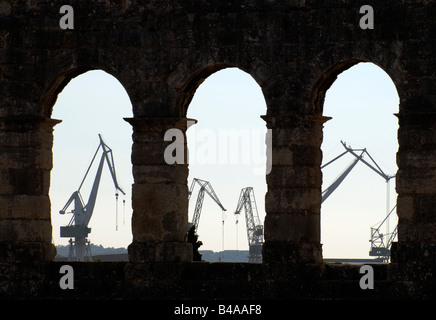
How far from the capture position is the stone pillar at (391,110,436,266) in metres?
25.9

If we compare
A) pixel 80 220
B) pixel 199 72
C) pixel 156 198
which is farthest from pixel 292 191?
pixel 80 220

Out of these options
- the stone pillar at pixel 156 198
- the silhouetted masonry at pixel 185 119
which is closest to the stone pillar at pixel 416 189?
the silhouetted masonry at pixel 185 119

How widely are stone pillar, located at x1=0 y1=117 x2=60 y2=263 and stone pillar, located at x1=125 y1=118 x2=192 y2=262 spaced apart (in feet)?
6.62

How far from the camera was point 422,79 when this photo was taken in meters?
26.1

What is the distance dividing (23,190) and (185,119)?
3636mm

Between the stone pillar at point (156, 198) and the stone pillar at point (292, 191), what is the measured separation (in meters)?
1.82

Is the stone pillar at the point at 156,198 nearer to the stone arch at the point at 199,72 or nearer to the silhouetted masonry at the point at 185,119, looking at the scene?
the silhouetted masonry at the point at 185,119

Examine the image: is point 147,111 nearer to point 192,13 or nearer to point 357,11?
point 192,13

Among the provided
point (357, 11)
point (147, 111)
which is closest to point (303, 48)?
point (357, 11)

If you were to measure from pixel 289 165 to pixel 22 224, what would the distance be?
5596 millimetres

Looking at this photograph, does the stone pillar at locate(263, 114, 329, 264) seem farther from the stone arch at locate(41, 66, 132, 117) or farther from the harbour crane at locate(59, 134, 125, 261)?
the harbour crane at locate(59, 134, 125, 261)

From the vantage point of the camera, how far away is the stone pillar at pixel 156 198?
2759 centimetres

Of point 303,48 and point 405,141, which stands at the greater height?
point 303,48

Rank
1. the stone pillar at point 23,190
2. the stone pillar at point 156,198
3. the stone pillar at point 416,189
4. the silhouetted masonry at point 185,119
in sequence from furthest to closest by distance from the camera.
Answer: the stone pillar at point 23,190
the stone pillar at point 156,198
the silhouetted masonry at point 185,119
the stone pillar at point 416,189
